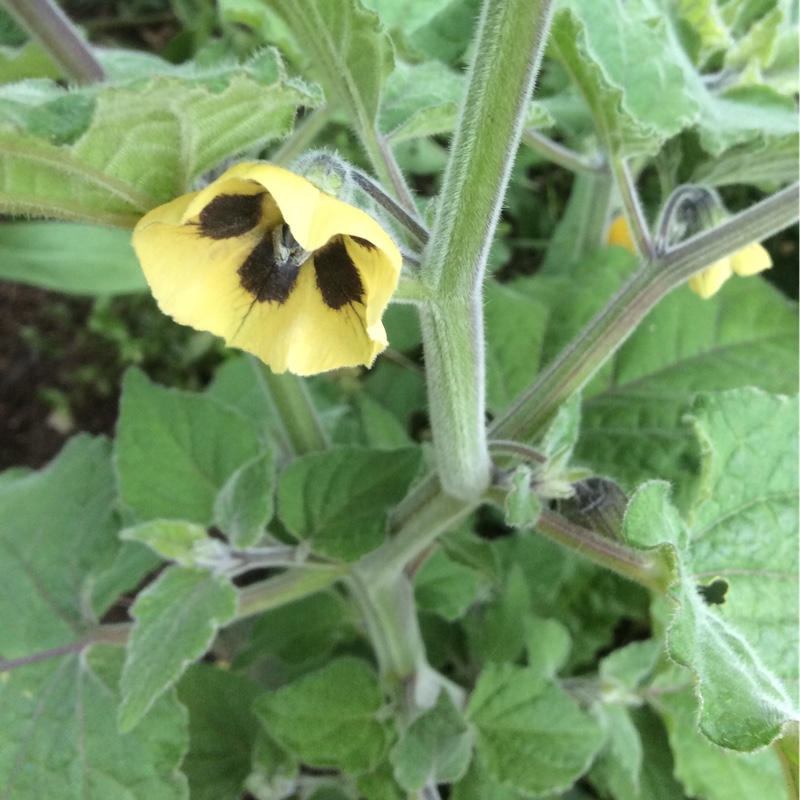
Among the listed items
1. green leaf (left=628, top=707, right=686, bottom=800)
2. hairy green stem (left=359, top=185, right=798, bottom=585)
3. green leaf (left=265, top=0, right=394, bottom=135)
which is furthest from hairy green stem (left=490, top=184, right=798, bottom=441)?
green leaf (left=628, top=707, right=686, bottom=800)

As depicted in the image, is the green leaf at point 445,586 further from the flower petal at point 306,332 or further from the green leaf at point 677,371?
the flower petal at point 306,332

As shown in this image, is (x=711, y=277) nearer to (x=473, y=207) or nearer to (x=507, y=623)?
(x=473, y=207)

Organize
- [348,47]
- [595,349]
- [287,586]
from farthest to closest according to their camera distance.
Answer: [287,586] → [595,349] → [348,47]

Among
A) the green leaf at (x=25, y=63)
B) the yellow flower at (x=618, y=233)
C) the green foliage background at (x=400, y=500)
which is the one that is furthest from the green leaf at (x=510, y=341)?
the green leaf at (x=25, y=63)

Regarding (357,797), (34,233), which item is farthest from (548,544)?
(34,233)

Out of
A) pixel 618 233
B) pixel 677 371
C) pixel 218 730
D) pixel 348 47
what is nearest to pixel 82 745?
pixel 218 730

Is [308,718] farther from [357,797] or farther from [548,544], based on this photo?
[548,544]
